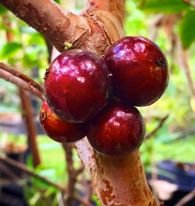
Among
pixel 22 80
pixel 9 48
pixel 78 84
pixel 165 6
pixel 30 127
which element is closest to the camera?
pixel 78 84

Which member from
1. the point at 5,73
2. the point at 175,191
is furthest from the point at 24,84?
the point at 175,191

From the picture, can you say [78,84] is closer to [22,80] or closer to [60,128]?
[60,128]

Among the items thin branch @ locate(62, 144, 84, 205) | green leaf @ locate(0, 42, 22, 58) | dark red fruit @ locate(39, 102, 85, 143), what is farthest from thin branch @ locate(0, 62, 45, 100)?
green leaf @ locate(0, 42, 22, 58)

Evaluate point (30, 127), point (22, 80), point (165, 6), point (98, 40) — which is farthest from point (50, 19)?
point (30, 127)

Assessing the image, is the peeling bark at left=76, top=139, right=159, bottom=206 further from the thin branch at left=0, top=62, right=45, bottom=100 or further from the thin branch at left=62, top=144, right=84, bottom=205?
the thin branch at left=62, top=144, right=84, bottom=205

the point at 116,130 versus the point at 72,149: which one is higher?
the point at 116,130

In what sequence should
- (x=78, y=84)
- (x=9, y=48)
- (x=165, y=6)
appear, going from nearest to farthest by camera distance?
1. (x=78, y=84)
2. (x=165, y=6)
3. (x=9, y=48)
